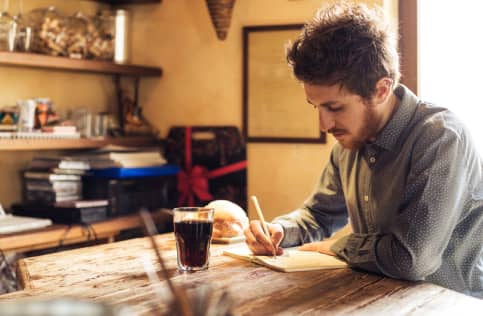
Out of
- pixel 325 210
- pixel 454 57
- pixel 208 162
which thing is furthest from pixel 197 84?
pixel 325 210

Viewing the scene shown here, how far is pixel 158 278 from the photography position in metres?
1.47

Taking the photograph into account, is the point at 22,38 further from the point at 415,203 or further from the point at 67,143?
the point at 415,203

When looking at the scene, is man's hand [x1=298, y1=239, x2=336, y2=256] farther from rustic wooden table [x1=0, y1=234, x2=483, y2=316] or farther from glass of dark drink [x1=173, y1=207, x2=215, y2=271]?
glass of dark drink [x1=173, y1=207, x2=215, y2=271]

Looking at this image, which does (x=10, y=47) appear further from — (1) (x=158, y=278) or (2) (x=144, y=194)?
(1) (x=158, y=278)

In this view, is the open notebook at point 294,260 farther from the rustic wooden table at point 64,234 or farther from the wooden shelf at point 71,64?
the wooden shelf at point 71,64

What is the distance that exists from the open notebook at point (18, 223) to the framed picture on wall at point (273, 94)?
3.36 feet

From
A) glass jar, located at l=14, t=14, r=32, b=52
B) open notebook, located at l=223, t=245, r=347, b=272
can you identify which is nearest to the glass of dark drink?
open notebook, located at l=223, t=245, r=347, b=272

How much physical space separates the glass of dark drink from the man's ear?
1.87ft

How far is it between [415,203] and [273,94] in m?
1.54

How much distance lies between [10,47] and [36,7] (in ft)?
1.26

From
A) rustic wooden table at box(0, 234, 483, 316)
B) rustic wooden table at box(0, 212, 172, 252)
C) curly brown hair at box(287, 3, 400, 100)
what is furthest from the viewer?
rustic wooden table at box(0, 212, 172, 252)

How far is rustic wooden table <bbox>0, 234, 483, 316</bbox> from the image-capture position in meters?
1.23

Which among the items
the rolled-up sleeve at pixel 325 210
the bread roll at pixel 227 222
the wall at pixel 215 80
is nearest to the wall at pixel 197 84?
the wall at pixel 215 80

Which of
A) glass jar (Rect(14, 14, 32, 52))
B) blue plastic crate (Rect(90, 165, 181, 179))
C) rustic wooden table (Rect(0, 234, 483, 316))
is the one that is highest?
glass jar (Rect(14, 14, 32, 52))
